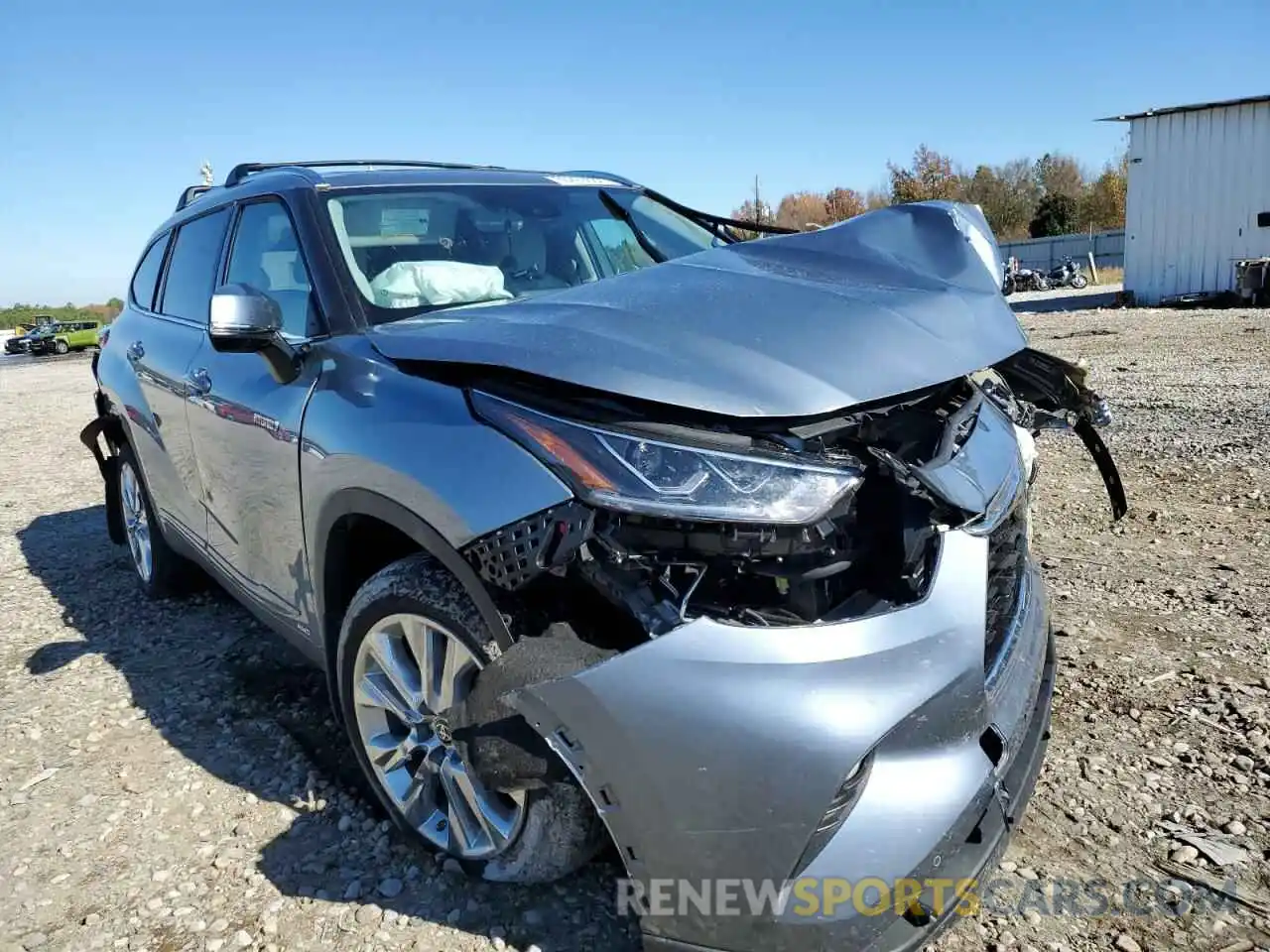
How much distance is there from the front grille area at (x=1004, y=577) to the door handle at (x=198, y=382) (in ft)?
8.25

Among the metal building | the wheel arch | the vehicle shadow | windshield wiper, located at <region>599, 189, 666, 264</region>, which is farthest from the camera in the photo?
the metal building

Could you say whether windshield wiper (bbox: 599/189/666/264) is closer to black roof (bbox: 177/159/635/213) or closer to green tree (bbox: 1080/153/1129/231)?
black roof (bbox: 177/159/635/213)

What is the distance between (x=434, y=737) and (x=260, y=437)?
3.54 ft

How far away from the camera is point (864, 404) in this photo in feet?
5.96

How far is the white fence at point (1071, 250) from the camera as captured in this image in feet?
134

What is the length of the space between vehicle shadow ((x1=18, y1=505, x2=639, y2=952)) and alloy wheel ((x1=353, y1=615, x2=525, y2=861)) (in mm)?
176

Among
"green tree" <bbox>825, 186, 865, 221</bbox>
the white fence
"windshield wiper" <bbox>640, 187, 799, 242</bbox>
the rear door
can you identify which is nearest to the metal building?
the white fence

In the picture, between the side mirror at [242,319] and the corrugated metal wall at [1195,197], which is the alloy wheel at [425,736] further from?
the corrugated metal wall at [1195,197]

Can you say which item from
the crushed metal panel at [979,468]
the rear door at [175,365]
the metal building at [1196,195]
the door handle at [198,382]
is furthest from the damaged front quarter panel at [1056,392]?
the metal building at [1196,195]

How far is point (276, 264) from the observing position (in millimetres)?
2910

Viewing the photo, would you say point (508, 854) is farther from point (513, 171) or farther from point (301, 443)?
point (513, 171)

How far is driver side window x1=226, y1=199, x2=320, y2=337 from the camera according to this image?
2.62 m

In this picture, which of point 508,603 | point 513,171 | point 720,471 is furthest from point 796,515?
point 513,171

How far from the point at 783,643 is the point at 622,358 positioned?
64 centimetres
